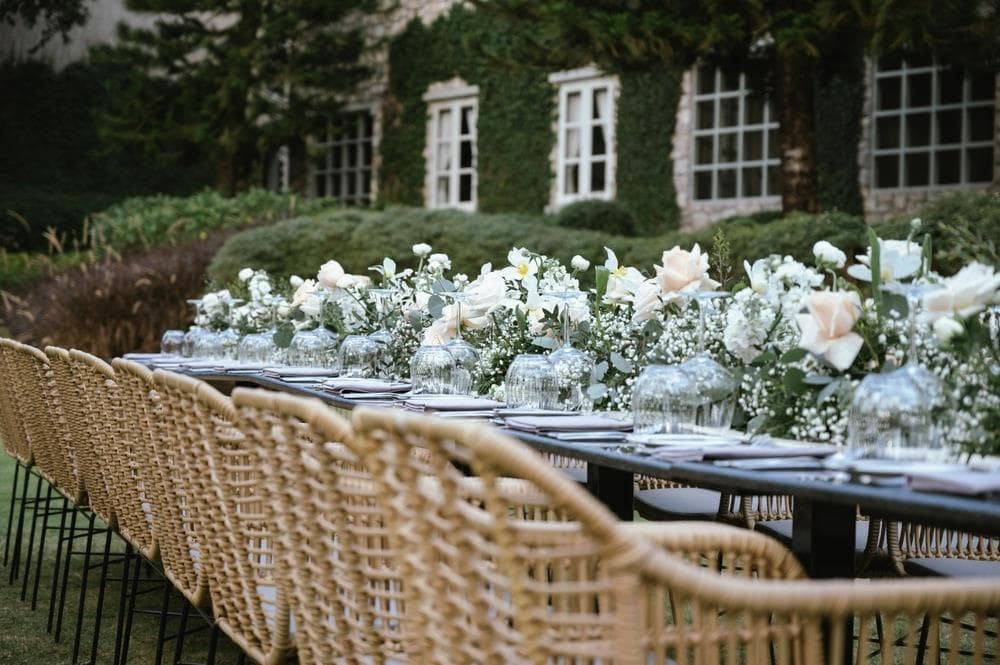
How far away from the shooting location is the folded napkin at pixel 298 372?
527cm

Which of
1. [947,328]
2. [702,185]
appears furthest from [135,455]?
[702,185]

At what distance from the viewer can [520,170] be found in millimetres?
16531

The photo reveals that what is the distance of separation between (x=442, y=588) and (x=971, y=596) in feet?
2.08

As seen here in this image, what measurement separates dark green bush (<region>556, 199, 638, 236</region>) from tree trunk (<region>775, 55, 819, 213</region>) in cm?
234

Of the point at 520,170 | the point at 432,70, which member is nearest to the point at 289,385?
the point at 520,170

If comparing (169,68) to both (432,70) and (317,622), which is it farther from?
(317,622)

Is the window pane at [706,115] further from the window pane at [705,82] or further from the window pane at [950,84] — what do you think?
the window pane at [950,84]

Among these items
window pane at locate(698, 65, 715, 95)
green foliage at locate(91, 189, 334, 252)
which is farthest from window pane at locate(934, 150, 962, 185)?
green foliage at locate(91, 189, 334, 252)

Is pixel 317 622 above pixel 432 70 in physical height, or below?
below

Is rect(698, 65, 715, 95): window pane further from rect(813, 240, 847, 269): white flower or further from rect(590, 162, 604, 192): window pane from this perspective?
rect(813, 240, 847, 269): white flower

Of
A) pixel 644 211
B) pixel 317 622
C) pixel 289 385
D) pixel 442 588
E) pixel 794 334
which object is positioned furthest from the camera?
pixel 644 211

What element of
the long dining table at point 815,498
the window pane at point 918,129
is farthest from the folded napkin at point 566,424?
the window pane at point 918,129

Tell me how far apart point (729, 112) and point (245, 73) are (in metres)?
6.90

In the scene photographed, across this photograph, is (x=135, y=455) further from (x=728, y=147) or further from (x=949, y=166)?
(x=728, y=147)
